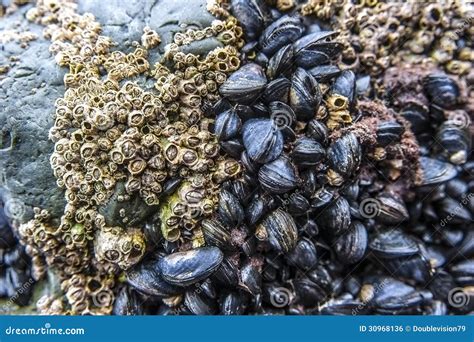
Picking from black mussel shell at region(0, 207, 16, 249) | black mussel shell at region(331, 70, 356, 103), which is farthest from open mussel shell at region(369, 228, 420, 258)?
black mussel shell at region(0, 207, 16, 249)

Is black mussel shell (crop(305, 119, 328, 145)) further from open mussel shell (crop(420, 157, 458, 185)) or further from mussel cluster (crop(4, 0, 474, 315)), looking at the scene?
open mussel shell (crop(420, 157, 458, 185))

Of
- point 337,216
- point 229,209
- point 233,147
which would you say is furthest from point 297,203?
point 233,147

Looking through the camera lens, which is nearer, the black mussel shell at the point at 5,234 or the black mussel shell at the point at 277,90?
the black mussel shell at the point at 277,90

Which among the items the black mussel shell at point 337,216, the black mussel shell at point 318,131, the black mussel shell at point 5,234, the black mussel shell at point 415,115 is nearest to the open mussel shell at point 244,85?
the black mussel shell at point 318,131

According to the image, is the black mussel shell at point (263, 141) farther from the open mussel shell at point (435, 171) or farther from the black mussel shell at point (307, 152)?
the open mussel shell at point (435, 171)

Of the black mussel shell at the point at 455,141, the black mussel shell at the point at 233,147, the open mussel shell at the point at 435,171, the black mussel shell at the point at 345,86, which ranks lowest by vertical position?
the open mussel shell at the point at 435,171

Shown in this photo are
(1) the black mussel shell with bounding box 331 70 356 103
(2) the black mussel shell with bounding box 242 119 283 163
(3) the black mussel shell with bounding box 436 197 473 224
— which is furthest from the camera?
(3) the black mussel shell with bounding box 436 197 473 224

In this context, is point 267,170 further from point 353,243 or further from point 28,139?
point 28,139
